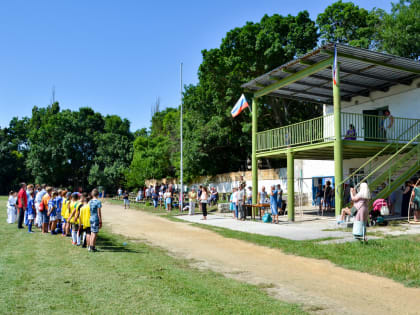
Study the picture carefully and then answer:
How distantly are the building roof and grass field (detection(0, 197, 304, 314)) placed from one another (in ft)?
34.6

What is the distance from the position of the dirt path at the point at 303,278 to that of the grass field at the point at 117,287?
51 cm

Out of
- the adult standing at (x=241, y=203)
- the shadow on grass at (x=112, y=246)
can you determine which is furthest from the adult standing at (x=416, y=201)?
the shadow on grass at (x=112, y=246)

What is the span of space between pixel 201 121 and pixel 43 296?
1110 inches

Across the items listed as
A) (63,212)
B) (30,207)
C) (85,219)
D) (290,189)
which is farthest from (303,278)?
(30,207)

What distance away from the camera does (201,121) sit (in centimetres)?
Result: 3309

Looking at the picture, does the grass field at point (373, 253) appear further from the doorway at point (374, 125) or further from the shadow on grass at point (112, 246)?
the doorway at point (374, 125)


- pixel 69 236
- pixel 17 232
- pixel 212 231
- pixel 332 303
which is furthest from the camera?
pixel 212 231

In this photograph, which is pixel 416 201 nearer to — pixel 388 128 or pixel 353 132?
pixel 353 132

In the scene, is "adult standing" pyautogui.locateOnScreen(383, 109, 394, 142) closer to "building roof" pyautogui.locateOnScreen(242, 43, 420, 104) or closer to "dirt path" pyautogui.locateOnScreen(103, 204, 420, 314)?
"building roof" pyautogui.locateOnScreen(242, 43, 420, 104)

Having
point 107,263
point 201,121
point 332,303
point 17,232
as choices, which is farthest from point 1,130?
point 332,303

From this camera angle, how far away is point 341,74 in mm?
16922

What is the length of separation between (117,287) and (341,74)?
14.6 metres

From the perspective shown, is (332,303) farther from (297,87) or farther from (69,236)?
(297,87)

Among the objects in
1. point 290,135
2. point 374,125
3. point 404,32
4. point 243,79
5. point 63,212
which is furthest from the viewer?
point 243,79
